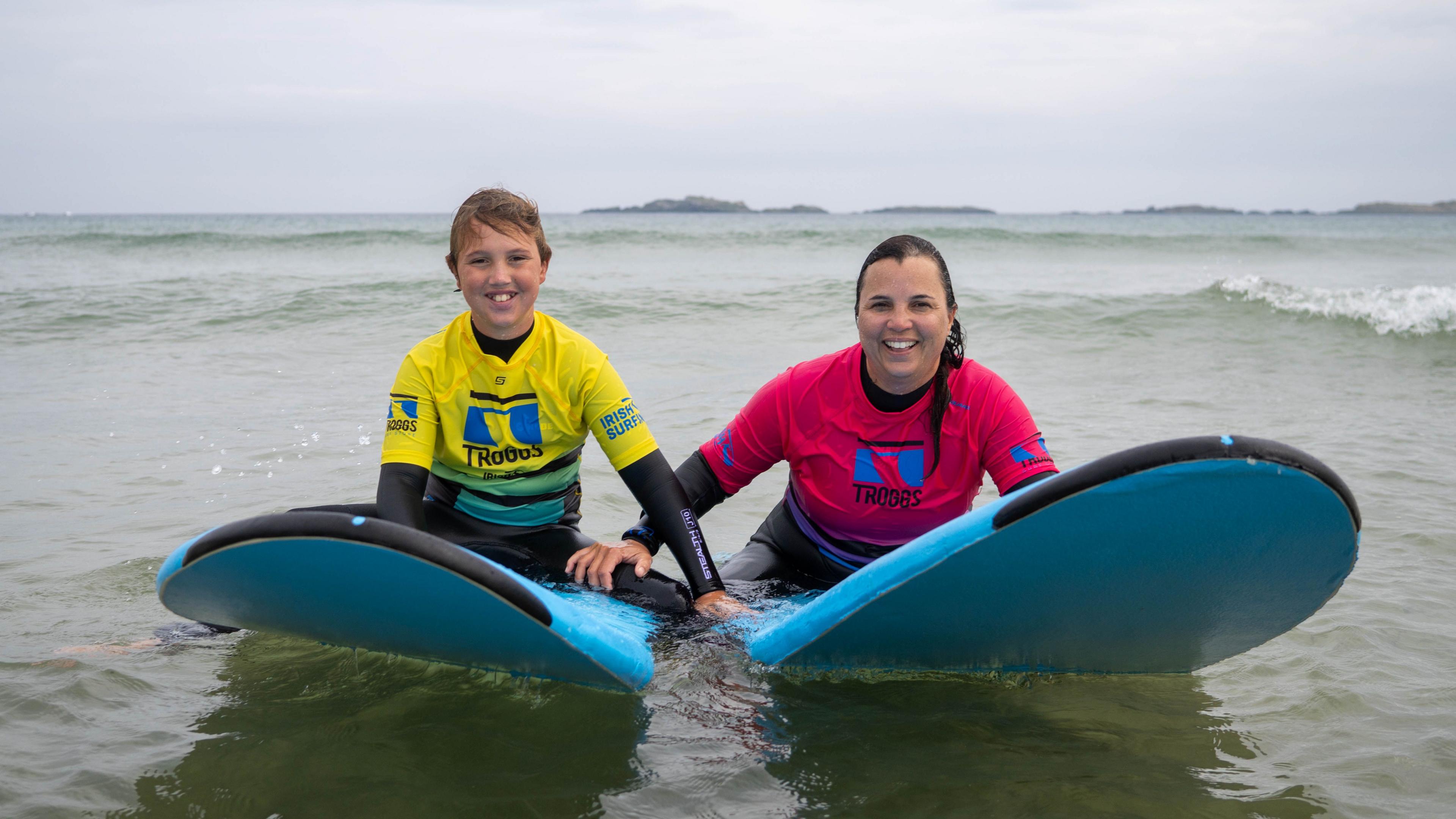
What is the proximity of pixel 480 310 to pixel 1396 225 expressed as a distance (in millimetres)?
77608

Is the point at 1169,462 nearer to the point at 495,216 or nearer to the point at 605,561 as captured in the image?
the point at 605,561

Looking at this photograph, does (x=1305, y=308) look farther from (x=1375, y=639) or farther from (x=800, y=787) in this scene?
(x=800, y=787)

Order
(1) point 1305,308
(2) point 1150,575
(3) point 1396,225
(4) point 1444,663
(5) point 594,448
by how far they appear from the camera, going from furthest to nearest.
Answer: (3) point 1396,225
(1) point 1305,308
(5) point 594,448
(4) point 1444,663
(2) point 1150,575

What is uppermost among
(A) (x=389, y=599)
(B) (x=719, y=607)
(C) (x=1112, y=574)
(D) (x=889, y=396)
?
(D) (x=889, y=396)

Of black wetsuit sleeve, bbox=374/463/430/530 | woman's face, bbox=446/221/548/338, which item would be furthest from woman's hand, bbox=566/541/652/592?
woman's face, bbox=446/221/548/338

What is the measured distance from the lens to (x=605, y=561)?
3256 mm

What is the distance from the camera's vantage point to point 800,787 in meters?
2.43

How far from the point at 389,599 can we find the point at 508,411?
3.51ft

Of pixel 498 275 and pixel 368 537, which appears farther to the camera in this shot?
Result: pixel 498 275

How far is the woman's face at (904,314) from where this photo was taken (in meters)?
3.00

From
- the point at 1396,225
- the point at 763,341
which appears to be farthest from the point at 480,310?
the point at 1396,225

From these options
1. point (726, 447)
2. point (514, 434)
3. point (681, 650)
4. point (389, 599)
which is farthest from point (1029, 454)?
point (389, 599)

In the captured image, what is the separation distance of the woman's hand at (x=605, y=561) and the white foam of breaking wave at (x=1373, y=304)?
11056mm

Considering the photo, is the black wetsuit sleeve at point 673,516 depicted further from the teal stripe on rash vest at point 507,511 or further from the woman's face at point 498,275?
the woman's face at point 498,275
